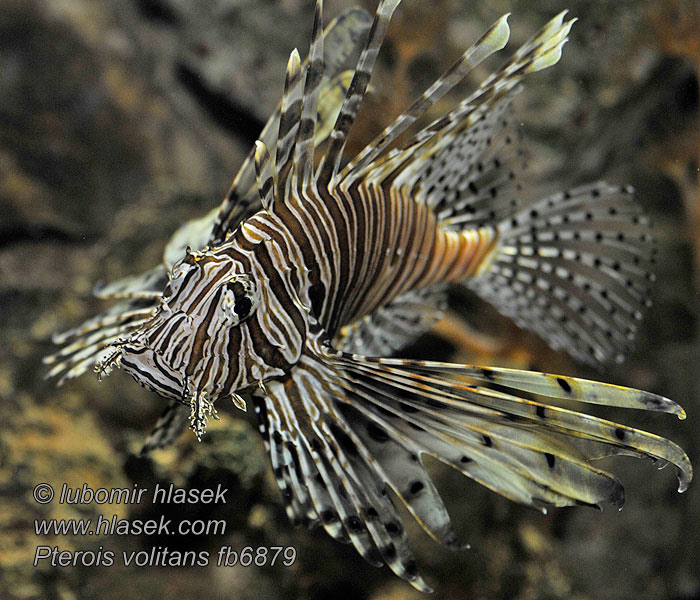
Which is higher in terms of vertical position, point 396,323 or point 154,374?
point 396,323

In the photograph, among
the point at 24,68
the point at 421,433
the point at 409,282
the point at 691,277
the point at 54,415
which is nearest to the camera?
the point at 421,433

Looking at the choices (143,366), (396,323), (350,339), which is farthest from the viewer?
(396,323)

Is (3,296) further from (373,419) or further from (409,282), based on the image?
(373,419)

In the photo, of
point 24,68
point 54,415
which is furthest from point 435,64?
point 24,68

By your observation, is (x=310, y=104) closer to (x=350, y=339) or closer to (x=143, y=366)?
(x=143, y=366)

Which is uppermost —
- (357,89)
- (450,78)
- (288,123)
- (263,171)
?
(450,78)

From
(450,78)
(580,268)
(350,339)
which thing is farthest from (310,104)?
(580,268)

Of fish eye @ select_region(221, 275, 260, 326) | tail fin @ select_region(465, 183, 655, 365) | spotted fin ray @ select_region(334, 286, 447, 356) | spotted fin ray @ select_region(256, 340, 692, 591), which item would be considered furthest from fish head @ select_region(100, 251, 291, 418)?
tail fin @ select_region(465, 183, 655, 365)

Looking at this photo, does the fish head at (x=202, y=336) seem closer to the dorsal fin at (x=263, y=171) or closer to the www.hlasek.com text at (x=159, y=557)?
the dorsal fin at (x=263, y=171)
